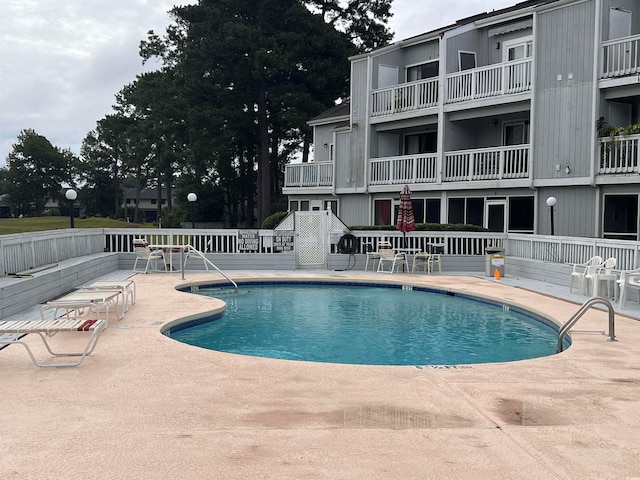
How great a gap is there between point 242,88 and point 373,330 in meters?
26.3

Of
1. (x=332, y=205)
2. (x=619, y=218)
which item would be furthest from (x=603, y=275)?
(x=332, y=205)

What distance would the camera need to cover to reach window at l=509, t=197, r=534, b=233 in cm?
1939

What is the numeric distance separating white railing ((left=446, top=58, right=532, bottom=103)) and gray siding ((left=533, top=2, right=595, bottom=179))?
0.66 m

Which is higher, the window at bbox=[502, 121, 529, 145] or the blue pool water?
the window at bbox=[502, 121, 529, 145]

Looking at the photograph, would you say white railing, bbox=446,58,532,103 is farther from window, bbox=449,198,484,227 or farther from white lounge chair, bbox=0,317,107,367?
white lounge chair, bbox=0,317,107,367

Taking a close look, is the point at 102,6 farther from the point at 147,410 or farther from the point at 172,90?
the point at 147,410

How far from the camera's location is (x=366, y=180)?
24156mm

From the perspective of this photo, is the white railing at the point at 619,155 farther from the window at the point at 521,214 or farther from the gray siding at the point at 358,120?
the gray siding at the point at 358,120

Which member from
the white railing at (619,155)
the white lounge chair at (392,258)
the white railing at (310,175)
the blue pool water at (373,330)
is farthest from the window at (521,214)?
the white railing at (310,175)

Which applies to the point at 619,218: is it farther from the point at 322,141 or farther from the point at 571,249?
the point at 322,141

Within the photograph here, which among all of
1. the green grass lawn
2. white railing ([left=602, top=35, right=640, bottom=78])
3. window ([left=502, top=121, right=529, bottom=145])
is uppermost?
white railing ([left=602, top=35, right=640, bottom=78])

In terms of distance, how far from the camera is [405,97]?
23.0 meters

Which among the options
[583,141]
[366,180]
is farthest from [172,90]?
[583,141]

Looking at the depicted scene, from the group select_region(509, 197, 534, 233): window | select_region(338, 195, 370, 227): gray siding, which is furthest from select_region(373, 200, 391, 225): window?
select_region(509, 197, 534, 233): window
